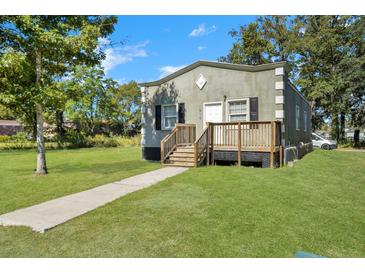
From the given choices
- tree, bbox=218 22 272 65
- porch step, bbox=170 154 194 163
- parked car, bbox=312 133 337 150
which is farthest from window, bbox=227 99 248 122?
tree, bbox=218 22 272 65

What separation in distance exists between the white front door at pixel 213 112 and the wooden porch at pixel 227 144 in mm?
631

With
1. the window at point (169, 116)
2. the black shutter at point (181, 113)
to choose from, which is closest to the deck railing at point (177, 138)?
the black shutter at point (181, 113)

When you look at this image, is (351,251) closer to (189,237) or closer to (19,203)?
(189,237)

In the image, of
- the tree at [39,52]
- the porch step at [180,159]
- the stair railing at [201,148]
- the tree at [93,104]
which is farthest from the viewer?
the tree at [93,104]

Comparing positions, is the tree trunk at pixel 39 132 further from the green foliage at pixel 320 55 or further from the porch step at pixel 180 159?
the green foliage at pixel 320 55

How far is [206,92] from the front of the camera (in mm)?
10172

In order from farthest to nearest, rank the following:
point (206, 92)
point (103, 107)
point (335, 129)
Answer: point (103, 107) < point (335, 129) < point (206, 92)

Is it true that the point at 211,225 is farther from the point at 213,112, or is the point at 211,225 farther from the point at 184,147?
the point at 213,112

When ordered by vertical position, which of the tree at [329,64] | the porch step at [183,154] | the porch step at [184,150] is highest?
the tree at [329,64]

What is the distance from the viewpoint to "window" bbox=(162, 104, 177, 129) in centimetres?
1100

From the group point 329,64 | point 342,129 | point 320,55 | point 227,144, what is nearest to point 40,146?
point 227,144

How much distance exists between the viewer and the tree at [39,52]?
6455mm

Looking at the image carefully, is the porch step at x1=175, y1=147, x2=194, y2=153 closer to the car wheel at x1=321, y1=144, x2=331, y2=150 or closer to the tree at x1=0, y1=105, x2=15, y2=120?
the tree at x1=0, y1=105, x2=15, y2=120

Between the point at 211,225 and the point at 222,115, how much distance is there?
6763 mm
